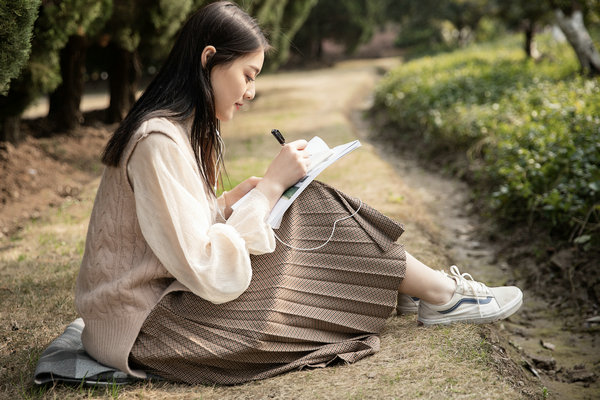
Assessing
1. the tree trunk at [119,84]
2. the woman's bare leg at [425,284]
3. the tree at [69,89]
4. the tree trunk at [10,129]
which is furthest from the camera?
the tree trunk at [119,84]

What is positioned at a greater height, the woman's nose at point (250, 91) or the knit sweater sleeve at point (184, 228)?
the woman's nose at point (250, 91)

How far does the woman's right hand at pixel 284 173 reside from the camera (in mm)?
2320

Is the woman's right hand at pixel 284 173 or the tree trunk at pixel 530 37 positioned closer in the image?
the woman's right hand at pixel 284 173

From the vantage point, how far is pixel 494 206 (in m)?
5.16

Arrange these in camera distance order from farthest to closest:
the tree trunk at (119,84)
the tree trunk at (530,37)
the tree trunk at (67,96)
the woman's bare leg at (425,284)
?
1. the tree trunk at (530,37)
2. the tree trunk at (119,84)
3. the tree trunk at (67,96)
4. the woman's bare leg at (425,284)

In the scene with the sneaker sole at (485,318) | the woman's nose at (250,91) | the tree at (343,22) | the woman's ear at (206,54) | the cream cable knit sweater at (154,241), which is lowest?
the tree at (343,22)

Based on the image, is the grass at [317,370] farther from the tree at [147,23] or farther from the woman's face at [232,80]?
the tree at [147,23]

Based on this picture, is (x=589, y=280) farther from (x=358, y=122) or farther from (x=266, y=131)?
(x=358, y=122)

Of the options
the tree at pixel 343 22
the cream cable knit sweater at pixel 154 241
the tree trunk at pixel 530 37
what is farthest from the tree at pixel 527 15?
the cream cable knit sweater at pixel 154 241

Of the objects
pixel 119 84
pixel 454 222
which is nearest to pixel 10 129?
pixel 119 84

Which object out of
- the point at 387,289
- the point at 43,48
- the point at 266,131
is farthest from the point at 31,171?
the point at 387,289

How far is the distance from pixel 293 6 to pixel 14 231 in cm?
1025

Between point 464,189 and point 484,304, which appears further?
point 464,189

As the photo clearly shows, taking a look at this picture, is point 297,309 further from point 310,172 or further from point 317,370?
point 310,172
